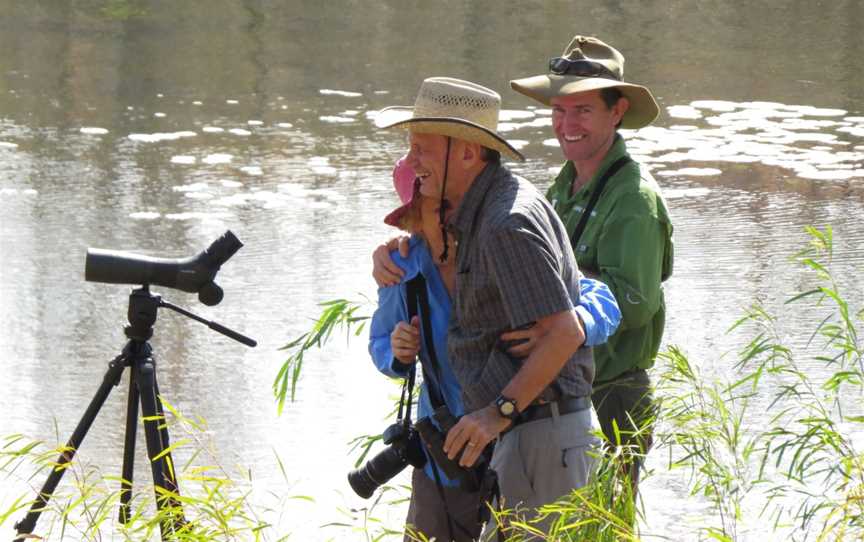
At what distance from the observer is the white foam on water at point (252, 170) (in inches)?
382

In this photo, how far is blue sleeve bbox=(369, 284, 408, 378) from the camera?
3287 millimetres

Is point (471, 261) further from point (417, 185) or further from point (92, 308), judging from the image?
point (92, 308)

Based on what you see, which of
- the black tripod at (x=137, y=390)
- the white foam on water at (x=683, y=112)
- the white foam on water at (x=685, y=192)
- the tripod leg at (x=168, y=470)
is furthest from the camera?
the white foam on water at (x=683, y=112)

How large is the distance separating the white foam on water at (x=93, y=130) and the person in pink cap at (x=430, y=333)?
777 centimetres

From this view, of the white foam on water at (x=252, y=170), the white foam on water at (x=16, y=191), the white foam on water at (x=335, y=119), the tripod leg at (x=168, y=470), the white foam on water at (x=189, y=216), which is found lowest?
the white foam on water at (x=16, y=191)

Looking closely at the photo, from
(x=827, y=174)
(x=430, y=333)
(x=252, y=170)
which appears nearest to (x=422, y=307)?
(x=430, y=333)

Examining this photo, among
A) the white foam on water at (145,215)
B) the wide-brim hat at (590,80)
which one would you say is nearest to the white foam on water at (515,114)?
the white foam on water at (145,215)

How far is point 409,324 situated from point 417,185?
0.92ft

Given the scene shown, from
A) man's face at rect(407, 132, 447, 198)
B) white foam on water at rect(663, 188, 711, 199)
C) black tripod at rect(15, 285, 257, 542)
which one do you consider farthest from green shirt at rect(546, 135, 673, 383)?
white foam on water at rect(663, 188, 711, 199)

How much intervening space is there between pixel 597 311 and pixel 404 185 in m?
0.46

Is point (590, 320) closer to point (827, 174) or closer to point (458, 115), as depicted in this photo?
point (458, 115)

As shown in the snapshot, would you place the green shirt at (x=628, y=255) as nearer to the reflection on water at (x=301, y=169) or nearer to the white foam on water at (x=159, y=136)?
the reflection on water at (x=301, y=169)

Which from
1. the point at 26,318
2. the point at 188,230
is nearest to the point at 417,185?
the point at 26,318

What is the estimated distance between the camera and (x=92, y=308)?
23.8 feet
